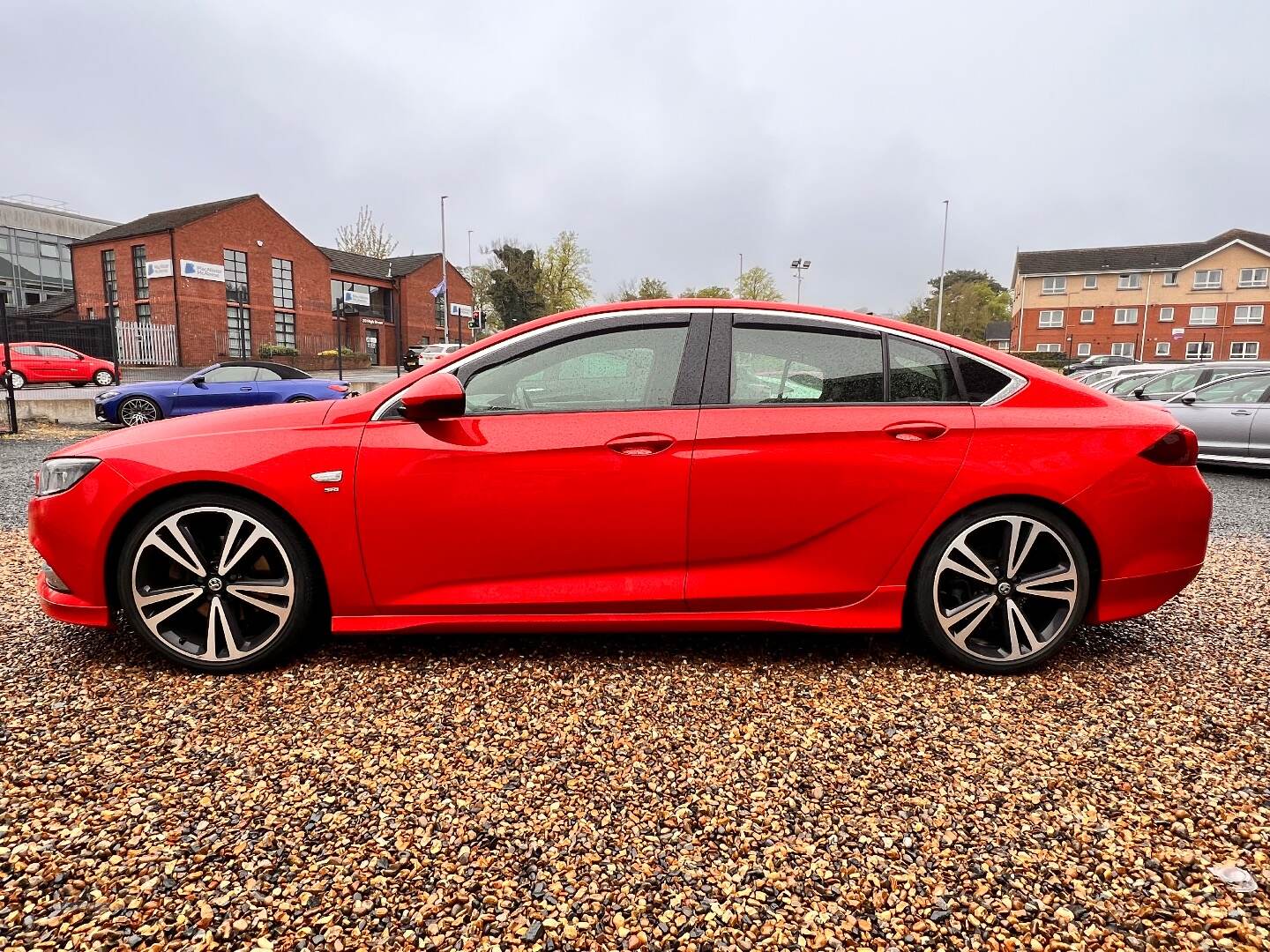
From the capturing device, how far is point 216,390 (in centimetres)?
1370

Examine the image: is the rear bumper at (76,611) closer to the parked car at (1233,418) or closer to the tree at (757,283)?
the parked car at (1233,418)

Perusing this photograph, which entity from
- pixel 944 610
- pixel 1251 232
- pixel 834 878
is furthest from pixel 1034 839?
pixel 1251 232

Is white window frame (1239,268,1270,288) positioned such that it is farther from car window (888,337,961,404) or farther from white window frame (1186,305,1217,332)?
car window (888,337,961,404)

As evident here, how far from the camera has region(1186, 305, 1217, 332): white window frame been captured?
5691cm

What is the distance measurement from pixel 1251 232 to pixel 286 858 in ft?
251

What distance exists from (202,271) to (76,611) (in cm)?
4347

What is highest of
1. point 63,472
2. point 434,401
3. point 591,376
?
point 591,376

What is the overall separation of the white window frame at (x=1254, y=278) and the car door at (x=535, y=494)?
234 ft

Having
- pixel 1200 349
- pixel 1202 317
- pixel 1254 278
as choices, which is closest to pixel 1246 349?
pixel 1200 349

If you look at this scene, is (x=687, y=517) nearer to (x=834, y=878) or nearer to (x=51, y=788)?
(x=834, y=878)

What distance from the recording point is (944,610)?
9.96 feet

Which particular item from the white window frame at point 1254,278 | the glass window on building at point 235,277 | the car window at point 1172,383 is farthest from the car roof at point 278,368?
the white window frame at point 1254,278

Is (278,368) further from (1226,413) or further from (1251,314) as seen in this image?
(1251,314)

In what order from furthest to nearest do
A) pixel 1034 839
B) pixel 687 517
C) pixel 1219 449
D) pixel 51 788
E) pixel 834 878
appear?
pixel 1219 449 < pixel 687 517 < pixel 51 788 < pixel 1034 839 < pixel 834 878
